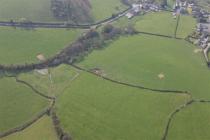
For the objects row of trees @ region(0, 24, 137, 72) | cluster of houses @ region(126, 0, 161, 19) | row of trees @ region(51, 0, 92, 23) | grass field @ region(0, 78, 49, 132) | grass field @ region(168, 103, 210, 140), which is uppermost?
row of trees @ region(51, 0, 92, 23)

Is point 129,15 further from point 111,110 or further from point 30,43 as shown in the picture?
point 111,110

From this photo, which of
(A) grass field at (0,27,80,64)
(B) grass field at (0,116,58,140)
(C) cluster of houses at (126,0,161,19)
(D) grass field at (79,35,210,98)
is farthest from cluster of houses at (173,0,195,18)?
(B) grass field at (0,116,58,140)

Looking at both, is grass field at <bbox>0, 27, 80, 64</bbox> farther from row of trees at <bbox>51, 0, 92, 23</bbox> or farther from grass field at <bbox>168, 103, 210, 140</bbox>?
grass field at <bbox>168, 103, 210, 140</bbox>

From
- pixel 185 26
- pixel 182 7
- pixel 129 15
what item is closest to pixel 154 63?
pixel 185 26

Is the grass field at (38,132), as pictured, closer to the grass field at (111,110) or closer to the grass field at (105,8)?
the grass field at (111,110)

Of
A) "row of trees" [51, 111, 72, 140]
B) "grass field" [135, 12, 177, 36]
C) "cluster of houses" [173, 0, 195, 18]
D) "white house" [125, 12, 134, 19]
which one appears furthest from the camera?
"cluster of houses" [173, 0, 195, 18]

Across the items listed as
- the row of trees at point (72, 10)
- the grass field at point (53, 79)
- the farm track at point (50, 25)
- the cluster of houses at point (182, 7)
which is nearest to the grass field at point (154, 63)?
the grass field at point (53, 79)

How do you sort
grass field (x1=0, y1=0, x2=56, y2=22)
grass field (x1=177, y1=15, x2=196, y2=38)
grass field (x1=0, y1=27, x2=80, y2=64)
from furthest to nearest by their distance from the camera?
grass field (x1=177, y1=15, x2=196, y2=38)
grass field (x1=0, y1=0, x2=56, y2=22)
grass field (x1=0, y1=27, x2=80, y2=64)
